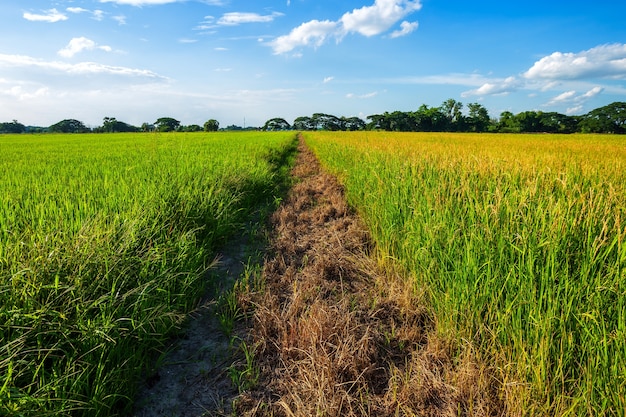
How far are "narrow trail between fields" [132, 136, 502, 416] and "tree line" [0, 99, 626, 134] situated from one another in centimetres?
5597

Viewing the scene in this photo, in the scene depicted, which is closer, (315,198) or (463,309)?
(463,309)

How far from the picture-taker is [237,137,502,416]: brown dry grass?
1904 mm

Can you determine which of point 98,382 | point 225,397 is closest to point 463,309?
point 225,397

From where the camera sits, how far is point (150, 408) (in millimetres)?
1945

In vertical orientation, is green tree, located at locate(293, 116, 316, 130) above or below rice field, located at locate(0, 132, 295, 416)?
above

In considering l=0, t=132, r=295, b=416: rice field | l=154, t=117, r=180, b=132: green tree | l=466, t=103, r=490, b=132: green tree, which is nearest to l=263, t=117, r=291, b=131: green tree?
l=154, t=117, r=180, b=132: green tree

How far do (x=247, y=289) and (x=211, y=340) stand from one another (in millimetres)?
609

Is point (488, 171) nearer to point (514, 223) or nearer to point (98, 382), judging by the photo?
point (514, 223)

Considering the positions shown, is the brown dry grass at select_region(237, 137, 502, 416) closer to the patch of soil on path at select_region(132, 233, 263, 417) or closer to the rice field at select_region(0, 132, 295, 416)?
the patch of soil on path at select_region(132, 233, 263, 417)

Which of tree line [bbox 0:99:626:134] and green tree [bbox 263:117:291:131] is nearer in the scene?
tree line [bbox 0:99:626:134]

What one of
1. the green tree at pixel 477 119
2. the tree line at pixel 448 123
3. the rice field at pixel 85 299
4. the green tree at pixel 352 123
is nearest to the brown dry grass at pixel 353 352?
the rice field at pixel 85 299

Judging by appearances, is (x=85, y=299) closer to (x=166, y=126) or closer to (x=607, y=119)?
(x=166, y=126)

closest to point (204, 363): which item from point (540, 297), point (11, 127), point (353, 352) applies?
point (353, 352)

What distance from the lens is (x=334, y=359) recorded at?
2.17m
